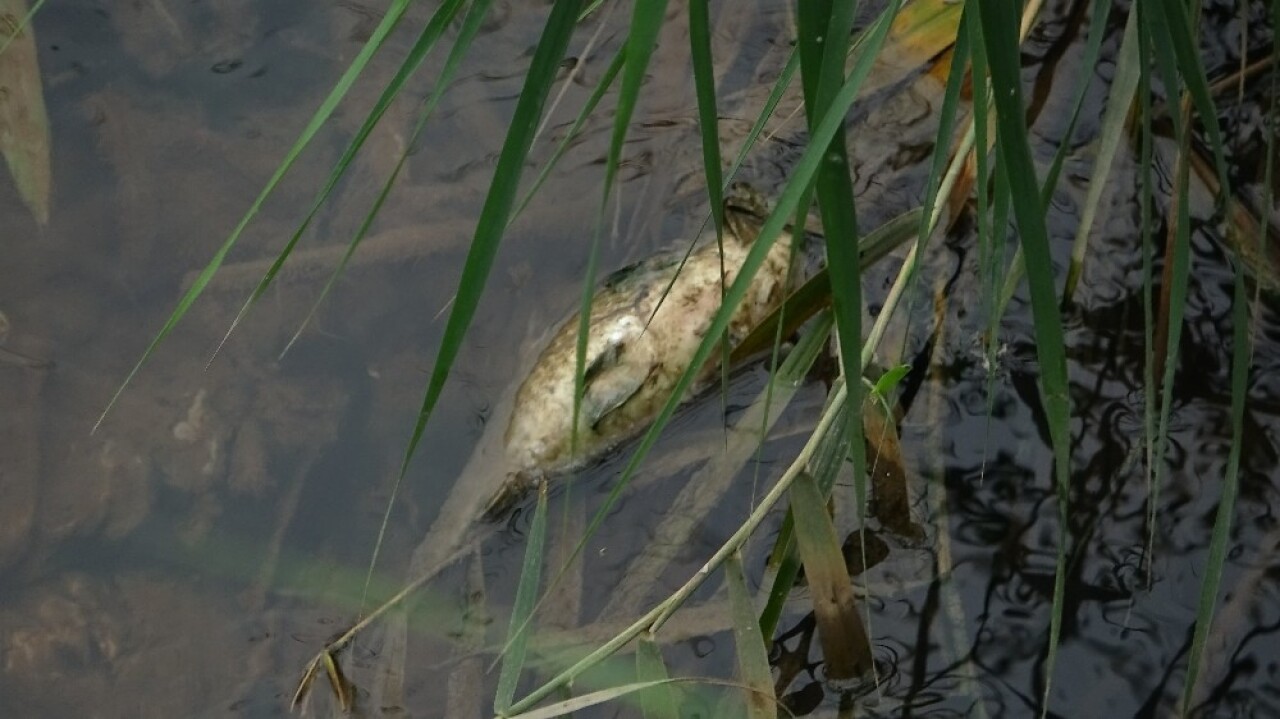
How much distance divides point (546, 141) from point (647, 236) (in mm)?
304

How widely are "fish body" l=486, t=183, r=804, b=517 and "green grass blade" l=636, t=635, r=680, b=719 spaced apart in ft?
1.88

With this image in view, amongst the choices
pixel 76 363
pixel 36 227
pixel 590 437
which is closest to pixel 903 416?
pixel 590 437

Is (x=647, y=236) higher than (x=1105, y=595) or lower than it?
higher

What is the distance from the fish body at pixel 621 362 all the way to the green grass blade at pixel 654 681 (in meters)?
0.57

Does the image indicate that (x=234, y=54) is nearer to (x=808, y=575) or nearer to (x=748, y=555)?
(x=748, y=555)

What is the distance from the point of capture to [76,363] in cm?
214

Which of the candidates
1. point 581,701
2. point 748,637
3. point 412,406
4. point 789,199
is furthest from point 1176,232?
point 412,406

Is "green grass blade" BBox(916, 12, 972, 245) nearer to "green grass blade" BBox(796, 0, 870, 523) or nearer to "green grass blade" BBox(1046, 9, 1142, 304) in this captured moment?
"green grass blade" BBox(796, 0, 870, 523)

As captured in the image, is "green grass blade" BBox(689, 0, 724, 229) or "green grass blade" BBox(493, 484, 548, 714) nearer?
"green grass blade" BBox(689, 0, 724, 229)

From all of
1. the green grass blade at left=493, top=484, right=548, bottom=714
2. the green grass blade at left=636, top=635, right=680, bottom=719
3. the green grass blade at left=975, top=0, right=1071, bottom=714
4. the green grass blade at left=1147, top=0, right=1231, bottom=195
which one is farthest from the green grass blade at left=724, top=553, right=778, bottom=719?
the green grass blade at left=1147, top=0, right=1231, bottom=195

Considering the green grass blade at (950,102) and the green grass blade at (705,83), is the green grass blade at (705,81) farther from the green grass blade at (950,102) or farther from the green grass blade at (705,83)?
the green grass blade at (950,102)

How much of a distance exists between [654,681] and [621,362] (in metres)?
0.79

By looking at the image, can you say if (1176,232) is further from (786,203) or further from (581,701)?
(581,701)

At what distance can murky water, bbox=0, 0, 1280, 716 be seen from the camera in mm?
1867
